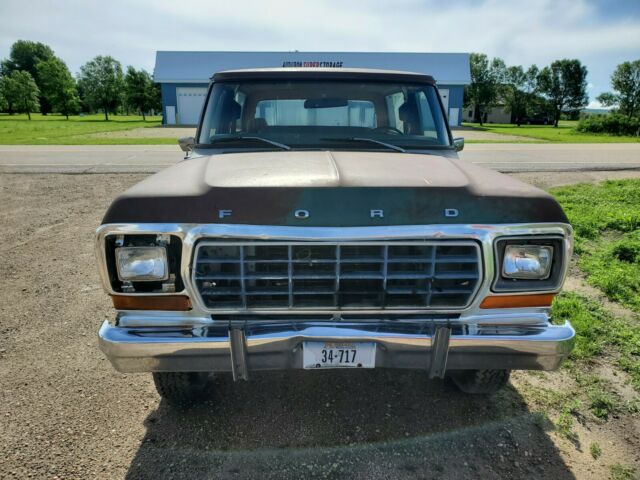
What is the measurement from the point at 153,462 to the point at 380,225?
67.3 inches

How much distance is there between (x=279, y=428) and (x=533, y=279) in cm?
162

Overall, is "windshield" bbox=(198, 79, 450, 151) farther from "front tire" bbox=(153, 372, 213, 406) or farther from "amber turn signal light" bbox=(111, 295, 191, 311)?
"front tire" bbox=(153, 372, 213, 406)

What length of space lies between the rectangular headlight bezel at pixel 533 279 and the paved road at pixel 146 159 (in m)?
9.79

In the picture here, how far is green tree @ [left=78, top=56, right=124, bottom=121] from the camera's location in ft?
160

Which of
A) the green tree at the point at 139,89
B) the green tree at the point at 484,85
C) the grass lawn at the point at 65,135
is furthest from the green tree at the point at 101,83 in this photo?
the green tree at the point at 484,85

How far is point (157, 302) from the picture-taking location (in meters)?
2.17

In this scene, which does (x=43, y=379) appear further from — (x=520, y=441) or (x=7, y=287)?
(x=520, y=441)

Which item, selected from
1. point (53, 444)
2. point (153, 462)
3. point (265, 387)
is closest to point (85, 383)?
point (53, 444)

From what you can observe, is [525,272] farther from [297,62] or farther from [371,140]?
→ [297,62]

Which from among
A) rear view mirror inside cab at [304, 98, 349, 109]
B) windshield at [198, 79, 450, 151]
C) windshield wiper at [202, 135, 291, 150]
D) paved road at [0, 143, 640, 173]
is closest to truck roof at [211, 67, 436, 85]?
windshield at [198, 79, 450, 151]

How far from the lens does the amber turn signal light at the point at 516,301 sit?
2230 millimetres

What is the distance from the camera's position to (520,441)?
2.49 meters

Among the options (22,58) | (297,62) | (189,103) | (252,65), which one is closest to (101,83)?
(189,103)

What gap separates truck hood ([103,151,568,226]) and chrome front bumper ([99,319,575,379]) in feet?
1.67
